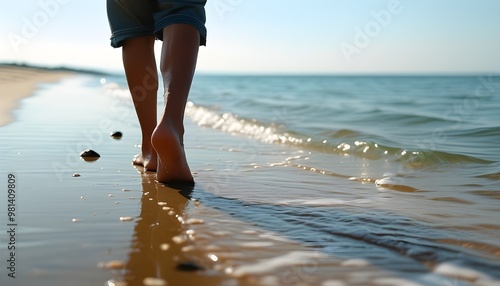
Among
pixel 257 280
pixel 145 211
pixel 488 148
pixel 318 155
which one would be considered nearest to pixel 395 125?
pixel 488 148

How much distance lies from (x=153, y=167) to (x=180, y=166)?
405mm

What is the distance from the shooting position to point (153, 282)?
1.36m

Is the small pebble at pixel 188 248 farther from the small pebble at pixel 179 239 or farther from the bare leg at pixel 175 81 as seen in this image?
the bare leg at pixel 175 81

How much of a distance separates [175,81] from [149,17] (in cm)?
48

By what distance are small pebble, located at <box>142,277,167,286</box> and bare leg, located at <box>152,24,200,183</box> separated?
101 cm

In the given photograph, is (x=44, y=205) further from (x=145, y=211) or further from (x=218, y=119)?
(x=218, y=119)

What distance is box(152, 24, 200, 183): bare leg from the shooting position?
234 cm

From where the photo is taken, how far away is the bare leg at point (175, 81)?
7.66 ft

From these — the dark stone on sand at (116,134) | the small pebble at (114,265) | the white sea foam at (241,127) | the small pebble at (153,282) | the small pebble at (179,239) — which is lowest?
the small pebble at (153,282)

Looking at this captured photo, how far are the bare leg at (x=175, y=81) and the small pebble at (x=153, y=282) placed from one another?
3.30 feet

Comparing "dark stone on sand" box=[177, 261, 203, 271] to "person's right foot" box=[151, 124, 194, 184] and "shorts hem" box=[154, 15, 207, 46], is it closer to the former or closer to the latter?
"person's right foot" box=[151, 124, 194, 184]

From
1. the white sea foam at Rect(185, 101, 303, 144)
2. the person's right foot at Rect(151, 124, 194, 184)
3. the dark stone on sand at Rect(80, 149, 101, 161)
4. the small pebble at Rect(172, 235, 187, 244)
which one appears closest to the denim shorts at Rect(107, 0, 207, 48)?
the person's right foot at Rect(151, 124, 194, 184)

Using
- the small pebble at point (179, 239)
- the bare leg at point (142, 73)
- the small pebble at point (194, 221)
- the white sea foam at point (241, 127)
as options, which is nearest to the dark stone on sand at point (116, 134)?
the white sea foam at point (241, 127)

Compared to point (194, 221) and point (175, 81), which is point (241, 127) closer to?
point (175, 81)
